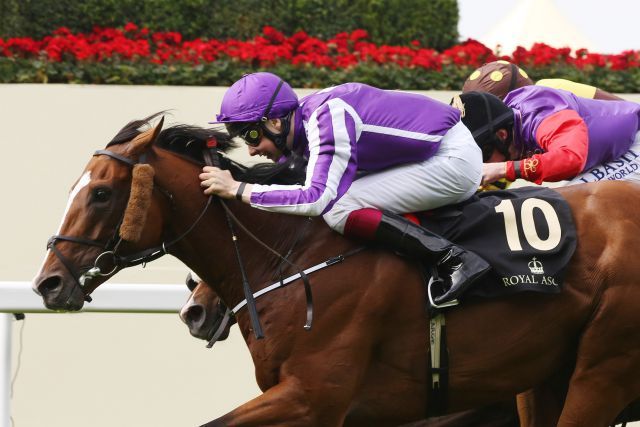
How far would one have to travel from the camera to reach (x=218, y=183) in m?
3.88

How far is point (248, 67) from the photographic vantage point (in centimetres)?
705

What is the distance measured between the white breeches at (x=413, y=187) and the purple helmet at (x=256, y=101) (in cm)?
38

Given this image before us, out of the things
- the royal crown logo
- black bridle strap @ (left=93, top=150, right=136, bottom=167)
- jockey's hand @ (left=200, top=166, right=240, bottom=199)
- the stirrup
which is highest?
black bridle strap @ (left=93, top=150, right=136, bottom=167)

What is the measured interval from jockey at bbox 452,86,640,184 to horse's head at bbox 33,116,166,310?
143cm

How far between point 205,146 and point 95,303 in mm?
1377

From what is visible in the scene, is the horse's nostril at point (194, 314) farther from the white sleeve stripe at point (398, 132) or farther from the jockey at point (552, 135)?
the jockey at point (552, 135)

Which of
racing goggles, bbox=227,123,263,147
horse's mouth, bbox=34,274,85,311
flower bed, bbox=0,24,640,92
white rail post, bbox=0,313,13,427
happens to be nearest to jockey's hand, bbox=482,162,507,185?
racing goggles, bbox=227,123,263,147

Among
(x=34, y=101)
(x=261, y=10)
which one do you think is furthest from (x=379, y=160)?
(x=261, y=10)

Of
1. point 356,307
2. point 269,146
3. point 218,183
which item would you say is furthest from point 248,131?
point 356,307

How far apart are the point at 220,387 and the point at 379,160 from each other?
2.86 meters

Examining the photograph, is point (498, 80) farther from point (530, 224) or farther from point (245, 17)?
point (245, 17)

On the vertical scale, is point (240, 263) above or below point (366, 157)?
below

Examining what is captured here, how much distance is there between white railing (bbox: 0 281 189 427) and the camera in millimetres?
4984

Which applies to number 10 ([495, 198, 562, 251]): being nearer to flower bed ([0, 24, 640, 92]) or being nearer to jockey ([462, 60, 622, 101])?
jockey ([462, 60, 622, 101])
